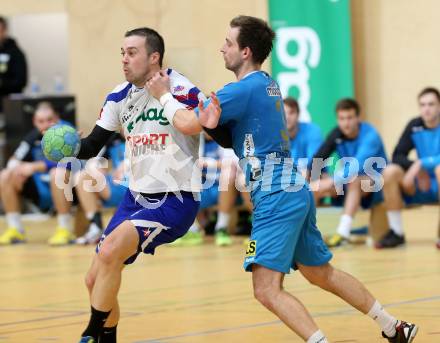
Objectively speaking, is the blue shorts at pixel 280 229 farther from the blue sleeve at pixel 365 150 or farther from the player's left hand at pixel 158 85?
the blue sleeve at pixel 365 150

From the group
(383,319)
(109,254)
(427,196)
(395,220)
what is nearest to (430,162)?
(427,196)

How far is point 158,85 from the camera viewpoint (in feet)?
19.2

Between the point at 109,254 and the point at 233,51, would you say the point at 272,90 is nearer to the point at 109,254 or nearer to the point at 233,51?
the point at 233,51

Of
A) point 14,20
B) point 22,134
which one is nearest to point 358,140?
point 22,134

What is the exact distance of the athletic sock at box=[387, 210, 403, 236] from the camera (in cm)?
1167

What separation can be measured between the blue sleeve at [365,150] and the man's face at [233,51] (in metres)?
6.39

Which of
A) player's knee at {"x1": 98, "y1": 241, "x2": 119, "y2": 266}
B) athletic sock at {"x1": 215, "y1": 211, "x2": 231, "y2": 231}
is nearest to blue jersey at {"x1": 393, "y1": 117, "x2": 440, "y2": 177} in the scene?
athletic sock at {"x1": 215, "y1": 211, "x2": 231, "y2": 231}

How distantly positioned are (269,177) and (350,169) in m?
6.52

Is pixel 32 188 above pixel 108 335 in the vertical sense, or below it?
above

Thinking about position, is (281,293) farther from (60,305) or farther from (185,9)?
(185,9)

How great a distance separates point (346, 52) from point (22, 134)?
505cm

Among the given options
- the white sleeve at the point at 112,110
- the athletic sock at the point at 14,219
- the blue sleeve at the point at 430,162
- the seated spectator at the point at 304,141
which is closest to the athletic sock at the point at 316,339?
the white sleeve at the point at 112,110

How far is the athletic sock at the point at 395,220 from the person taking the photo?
1167 centimetres

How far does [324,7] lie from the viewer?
15156 mm
